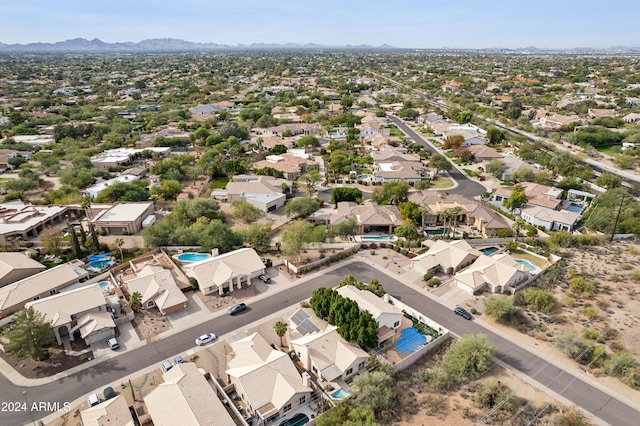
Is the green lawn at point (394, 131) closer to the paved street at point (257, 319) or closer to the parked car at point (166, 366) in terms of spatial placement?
the paved street at point (257, 319)

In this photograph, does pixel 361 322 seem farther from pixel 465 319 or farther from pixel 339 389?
pixel 465 319

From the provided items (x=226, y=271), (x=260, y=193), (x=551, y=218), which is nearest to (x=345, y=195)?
(x=260, y=193)

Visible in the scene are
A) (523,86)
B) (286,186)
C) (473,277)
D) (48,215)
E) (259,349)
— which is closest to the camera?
(259,349)

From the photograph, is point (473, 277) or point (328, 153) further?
point (328, 153)

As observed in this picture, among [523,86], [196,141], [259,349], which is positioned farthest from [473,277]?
[523,86]

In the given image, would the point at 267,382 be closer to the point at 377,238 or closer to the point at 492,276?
the point at 492,276

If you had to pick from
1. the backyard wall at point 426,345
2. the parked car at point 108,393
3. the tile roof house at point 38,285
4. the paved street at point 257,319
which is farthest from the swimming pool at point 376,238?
the tile roof house at point 38,285
